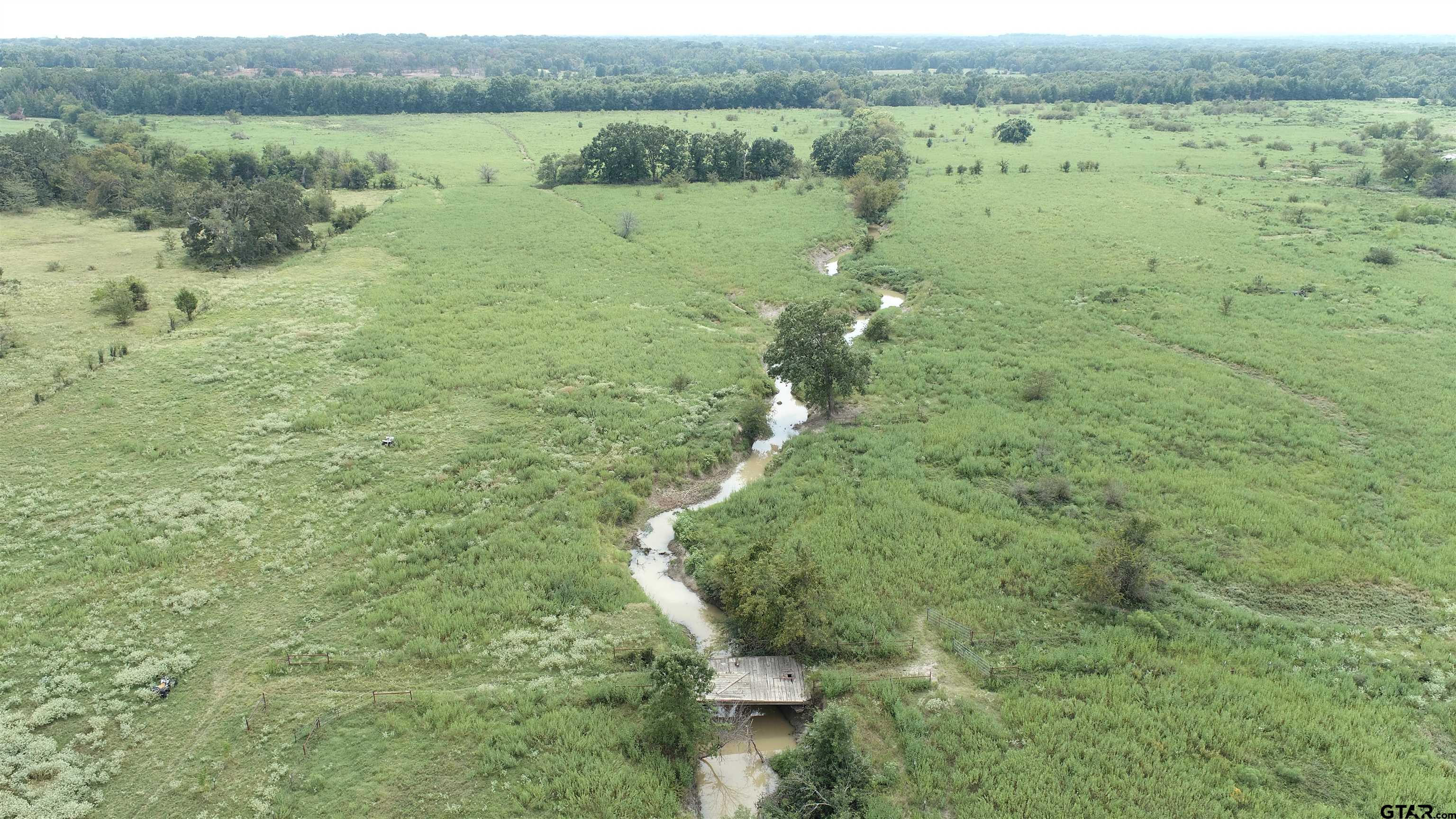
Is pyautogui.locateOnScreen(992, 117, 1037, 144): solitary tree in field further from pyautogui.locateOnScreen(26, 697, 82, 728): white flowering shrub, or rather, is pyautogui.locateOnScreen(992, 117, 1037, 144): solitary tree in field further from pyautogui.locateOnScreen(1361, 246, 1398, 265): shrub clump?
pyautogui.locateOnScreen(26, 697, 82, 728): white flowering shrub

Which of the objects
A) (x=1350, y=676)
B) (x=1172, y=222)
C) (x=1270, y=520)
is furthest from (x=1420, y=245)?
(x=1350, y=676)

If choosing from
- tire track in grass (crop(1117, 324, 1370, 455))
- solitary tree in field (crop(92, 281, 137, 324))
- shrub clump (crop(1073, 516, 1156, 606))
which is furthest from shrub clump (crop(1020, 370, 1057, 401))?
solitary tree in field (crop(92, 281, 137, 324))

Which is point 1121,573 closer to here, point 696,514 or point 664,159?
point 696,514

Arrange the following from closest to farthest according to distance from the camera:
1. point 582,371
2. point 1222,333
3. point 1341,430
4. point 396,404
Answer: point 1341,430 → point 396,404 → point 582,371 → point 1222,333

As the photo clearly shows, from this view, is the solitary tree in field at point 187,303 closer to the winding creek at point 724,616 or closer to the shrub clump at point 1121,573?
the winding creek at point 724,616

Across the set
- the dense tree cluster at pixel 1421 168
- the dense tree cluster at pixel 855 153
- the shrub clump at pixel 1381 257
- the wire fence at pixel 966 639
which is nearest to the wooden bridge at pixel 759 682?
the wire fence at pixel 966 639

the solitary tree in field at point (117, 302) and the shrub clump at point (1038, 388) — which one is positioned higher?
the solitary tree in field at point (117, 302)

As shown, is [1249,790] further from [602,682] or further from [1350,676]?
[602,682]

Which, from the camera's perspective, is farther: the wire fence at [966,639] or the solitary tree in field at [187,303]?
the solitary tree in field at [187,303]
